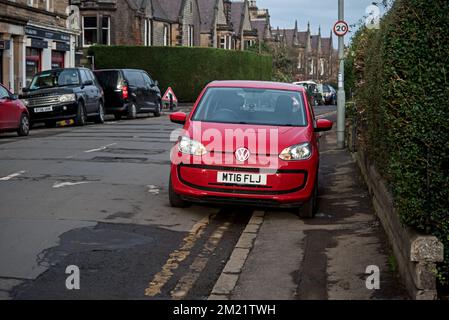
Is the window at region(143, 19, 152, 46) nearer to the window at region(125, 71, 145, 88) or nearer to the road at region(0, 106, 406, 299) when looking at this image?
the window at region(125, 71, 145, 88)

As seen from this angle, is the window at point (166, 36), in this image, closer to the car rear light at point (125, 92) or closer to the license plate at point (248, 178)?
the car rear light at point (125, 92)

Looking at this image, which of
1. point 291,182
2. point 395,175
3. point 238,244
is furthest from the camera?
point 291,182

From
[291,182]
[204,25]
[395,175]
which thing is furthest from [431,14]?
[204,25]

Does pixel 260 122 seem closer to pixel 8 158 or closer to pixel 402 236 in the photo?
pixel 402 236

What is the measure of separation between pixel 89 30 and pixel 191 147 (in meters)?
49.0

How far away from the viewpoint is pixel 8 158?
15.4 metres

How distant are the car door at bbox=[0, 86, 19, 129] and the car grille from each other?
3845 millimetres

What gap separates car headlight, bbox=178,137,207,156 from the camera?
949cm

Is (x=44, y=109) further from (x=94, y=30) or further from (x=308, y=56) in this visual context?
(x=308, y=56)

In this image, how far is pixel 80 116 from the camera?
26469 mm

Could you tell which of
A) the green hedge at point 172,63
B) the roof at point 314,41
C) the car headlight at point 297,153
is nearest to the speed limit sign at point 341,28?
the car headlight at point 297,153

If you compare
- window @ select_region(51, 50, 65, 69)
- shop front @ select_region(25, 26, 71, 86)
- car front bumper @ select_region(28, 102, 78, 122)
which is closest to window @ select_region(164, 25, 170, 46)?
shop front @ select_region(25, 26, 71, 86)

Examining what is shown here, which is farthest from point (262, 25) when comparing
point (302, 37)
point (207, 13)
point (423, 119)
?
point (423, 119)
